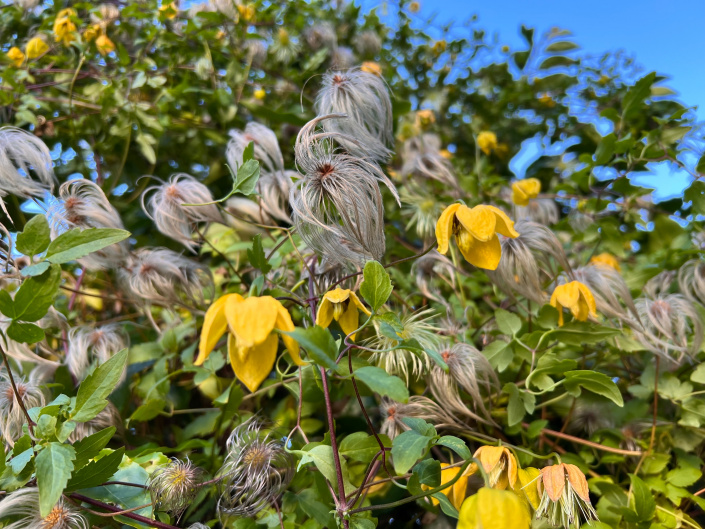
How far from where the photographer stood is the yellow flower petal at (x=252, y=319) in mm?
593

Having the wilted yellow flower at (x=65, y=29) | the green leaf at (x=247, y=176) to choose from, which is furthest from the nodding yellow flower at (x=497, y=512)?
the wilted yellow flower at (x=65, y=29)

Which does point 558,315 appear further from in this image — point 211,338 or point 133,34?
point 133,34

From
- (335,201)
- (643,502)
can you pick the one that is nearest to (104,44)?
(335,201)

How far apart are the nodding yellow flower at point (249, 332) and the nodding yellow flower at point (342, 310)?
113 millimetres

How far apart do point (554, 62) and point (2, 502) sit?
7.79 ft

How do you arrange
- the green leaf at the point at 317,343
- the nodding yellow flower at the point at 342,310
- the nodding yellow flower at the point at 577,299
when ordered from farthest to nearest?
the nodding yellow flower at the point at 577,299, the nodding yellow flower at the point at 342,310, the green leaf at the point at 317,343

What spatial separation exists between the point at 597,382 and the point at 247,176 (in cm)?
64

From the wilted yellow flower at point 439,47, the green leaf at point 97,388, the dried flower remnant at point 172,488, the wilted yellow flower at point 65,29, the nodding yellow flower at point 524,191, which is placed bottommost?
the dried flower remnant at point 172,488

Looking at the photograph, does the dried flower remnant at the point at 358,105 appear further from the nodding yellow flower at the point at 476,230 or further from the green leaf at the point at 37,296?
the green leaf at the point at 37,296

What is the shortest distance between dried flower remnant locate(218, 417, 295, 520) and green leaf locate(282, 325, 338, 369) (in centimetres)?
35

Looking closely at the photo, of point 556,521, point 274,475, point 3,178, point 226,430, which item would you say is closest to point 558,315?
point 556,521

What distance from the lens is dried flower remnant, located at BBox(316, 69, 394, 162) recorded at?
91cm

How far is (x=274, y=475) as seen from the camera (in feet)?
2.84

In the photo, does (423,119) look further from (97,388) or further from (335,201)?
(97,388)
